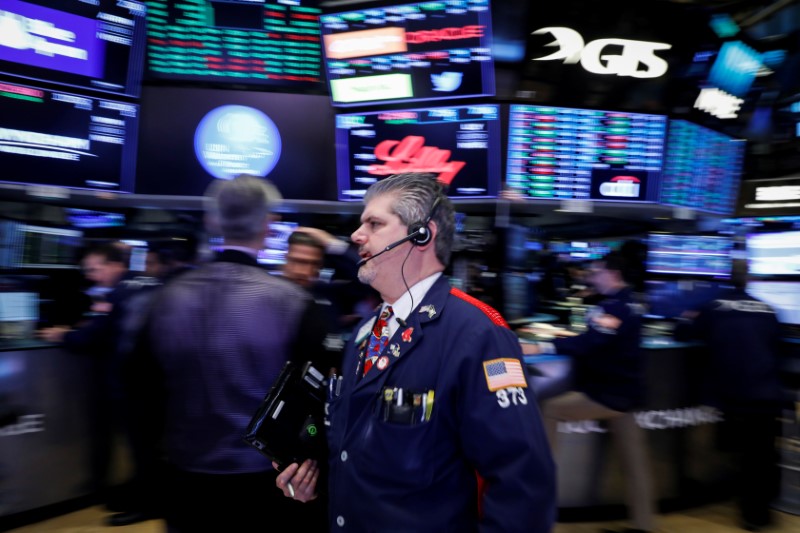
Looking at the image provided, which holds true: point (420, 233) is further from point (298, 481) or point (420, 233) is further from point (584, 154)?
point (584, 154)

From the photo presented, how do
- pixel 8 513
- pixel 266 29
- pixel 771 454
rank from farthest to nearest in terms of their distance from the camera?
pixel 266 29, pixel 771 454, pixel 8 513

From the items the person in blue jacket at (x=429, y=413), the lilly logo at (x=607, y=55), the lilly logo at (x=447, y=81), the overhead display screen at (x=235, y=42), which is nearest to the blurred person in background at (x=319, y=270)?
the person in blue jacket at (x=429, y=413)

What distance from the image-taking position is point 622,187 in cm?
403

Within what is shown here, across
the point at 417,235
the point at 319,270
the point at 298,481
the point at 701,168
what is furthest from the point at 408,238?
the point at 701,168

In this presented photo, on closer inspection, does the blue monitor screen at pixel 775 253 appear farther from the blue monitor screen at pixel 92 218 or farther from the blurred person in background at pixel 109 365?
the blue monitor screen at pixel 92 218

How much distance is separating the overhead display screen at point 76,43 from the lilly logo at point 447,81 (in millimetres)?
1983

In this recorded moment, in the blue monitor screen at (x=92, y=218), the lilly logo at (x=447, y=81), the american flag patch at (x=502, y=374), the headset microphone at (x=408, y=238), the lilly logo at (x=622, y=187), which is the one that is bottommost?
the american flag patch at (x=502, y=374)

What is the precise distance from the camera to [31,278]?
4.08 meters

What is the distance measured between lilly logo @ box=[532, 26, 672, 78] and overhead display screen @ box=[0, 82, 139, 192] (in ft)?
9.39

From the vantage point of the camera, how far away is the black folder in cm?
136

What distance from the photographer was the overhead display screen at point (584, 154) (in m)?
3.94

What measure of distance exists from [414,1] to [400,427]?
3330 mm

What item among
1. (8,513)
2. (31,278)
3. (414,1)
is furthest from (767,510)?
(31,278)

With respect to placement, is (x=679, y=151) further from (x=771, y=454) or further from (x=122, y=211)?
(x=122, y=211)
